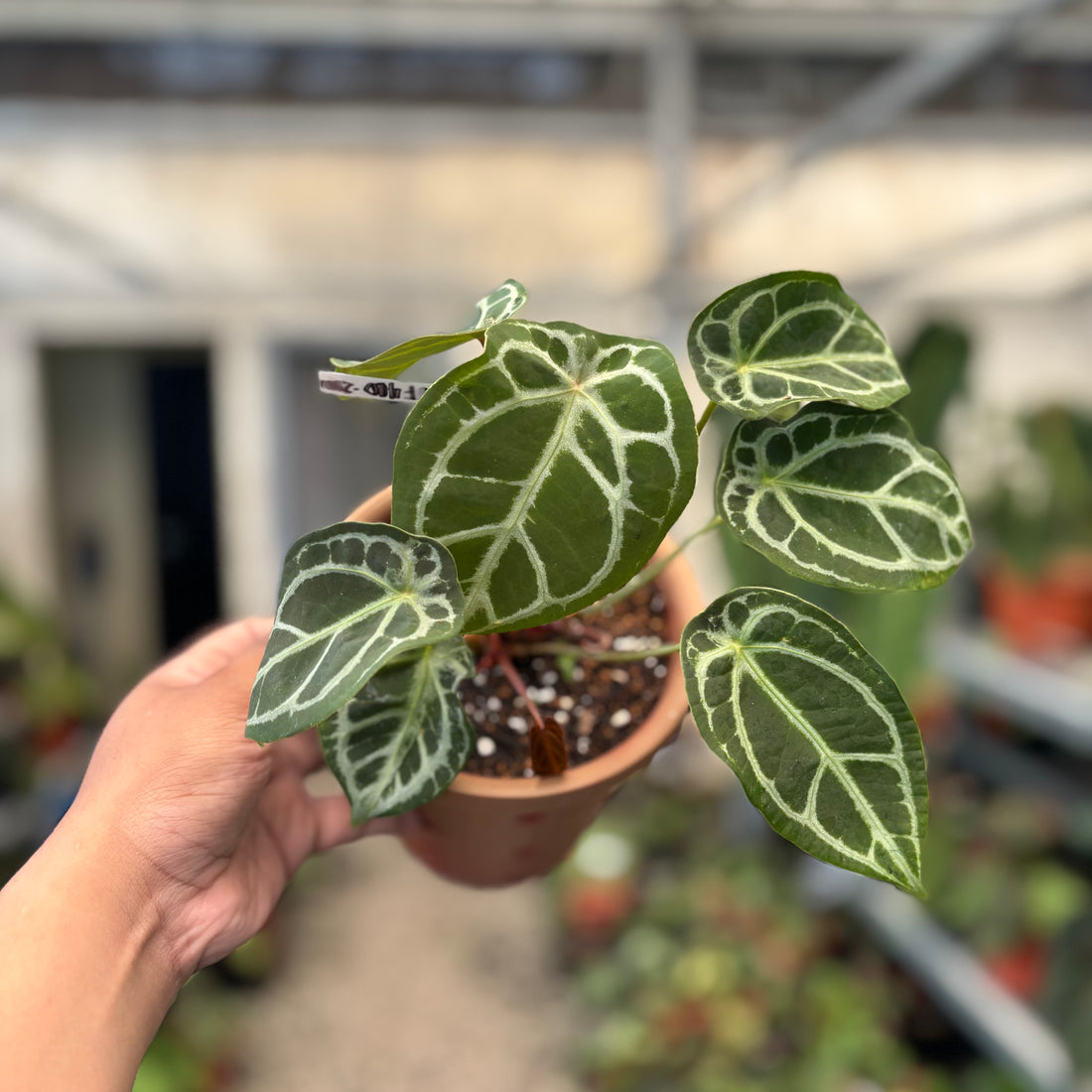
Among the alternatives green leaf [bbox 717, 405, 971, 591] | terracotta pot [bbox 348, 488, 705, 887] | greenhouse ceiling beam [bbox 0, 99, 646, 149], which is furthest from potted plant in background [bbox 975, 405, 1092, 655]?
green leaf [bbox 717, 405, 971, 591]

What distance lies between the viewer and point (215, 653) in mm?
553

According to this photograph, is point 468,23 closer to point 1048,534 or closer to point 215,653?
point 215,653

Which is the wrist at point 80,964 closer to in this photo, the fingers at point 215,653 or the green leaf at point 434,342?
the fingers at point 215,653

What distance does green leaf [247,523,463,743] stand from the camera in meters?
0.33

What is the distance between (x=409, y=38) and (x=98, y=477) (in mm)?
1577

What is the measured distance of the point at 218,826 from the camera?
0.46 meters

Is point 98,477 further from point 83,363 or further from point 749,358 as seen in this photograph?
point 749,358

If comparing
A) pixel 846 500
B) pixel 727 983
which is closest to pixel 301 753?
pixel 846 500

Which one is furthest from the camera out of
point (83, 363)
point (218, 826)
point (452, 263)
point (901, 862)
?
point (83, 363)

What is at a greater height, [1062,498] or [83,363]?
[83,363]

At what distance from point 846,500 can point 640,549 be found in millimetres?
125

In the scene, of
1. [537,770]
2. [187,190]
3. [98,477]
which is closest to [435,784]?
[537,770]

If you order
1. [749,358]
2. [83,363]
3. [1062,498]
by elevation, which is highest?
[83,363]

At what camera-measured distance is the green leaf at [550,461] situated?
351 mm
